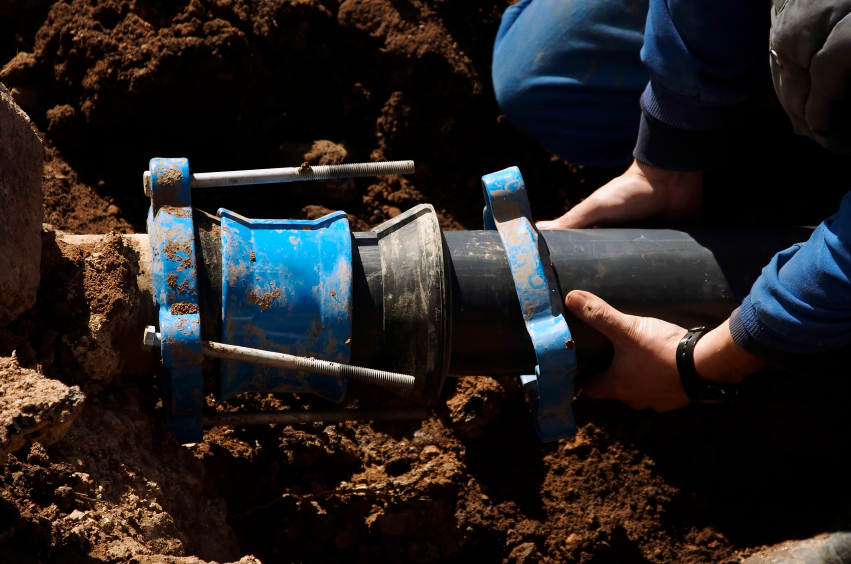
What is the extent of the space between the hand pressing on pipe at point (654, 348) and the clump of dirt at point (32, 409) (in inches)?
34.0

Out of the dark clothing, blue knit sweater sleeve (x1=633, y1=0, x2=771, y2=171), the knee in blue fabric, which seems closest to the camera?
the dark clothing

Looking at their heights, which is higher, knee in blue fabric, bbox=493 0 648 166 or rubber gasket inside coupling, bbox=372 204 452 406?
knee in blue fabric, bbox=493 0 648 166

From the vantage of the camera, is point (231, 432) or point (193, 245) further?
point (231, 432)

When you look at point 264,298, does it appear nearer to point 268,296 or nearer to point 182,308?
point 268,296

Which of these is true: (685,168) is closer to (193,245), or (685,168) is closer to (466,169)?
(466,169)

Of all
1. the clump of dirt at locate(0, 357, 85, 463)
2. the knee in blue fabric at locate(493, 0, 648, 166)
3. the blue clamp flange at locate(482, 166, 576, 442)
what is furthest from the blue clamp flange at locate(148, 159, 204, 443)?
the knee in blue fabric at locate(493, 0, 648, 166)

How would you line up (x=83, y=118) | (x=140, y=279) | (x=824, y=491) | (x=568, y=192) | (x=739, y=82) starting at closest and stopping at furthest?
(x=140, y=279) → (x=739, y=82) → (x=824, y=491) → (x=83, y=118) → (x=568, y=192)

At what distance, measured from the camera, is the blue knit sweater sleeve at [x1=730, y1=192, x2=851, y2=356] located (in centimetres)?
115

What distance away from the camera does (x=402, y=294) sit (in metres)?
1.28

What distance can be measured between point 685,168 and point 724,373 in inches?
19.9

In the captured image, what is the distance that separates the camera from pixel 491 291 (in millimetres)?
1332

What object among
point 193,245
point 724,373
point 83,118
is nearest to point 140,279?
point 193,245

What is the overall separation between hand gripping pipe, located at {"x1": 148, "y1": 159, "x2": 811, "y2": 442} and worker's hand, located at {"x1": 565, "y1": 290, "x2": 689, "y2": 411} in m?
0.04

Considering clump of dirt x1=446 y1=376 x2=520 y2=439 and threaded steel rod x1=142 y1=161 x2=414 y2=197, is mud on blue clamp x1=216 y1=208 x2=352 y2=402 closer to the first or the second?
→ threaded steel rod x1=142 y1=161 x2=414 y2=197
